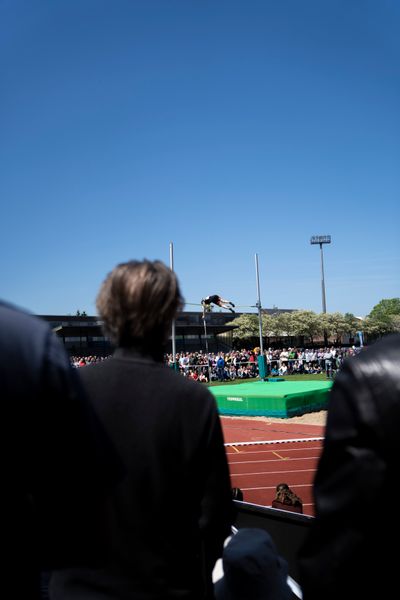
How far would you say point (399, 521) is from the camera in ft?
3.52

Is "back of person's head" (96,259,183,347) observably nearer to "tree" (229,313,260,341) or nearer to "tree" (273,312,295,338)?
"tree" (229,313,260,341)

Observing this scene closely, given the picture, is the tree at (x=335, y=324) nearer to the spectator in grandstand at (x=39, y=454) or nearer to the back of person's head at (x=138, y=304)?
the back of person's head at (x=138, y=304)

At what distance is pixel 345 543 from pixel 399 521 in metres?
0.13

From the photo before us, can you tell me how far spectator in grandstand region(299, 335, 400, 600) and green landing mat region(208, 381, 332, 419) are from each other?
591 inches

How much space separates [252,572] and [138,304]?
1.02 meters

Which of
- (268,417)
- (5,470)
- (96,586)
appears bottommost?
(268,417)

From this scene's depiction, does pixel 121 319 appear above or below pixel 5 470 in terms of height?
above

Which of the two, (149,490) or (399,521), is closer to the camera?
(399,521)

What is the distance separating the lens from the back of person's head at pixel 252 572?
1719 millimetres

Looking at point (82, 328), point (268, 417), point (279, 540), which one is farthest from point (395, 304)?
point (279, 540)

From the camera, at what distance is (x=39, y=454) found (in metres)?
0.91

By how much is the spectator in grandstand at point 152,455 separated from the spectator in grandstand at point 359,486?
1.55ft

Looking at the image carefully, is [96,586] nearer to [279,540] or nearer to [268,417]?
[279,540]

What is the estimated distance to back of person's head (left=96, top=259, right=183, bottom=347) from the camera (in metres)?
1.67
